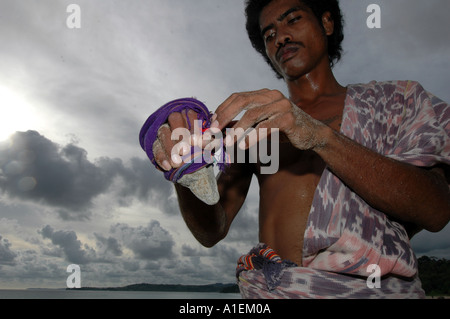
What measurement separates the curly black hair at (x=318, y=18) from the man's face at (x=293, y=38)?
27cm

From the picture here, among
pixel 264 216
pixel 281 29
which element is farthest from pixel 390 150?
pixel 281 29

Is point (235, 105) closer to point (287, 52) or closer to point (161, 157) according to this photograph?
point (161, 157)

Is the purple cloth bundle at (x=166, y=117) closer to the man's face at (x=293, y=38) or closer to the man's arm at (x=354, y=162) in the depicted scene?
the man's arm at (x=354, y=162)

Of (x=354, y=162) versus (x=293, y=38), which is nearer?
(x=354, y=162)

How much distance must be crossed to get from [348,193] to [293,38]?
4.81 ft

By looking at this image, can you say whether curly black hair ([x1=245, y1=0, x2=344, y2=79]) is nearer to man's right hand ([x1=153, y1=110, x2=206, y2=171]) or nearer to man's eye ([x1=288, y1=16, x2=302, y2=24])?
man's eye ([x1=288, y1=16, x2=302, y2=24])

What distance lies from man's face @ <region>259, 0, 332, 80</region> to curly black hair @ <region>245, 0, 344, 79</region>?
0.88 feet

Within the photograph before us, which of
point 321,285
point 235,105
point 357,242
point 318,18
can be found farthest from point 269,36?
point 321,285

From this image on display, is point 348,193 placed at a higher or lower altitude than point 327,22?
lower

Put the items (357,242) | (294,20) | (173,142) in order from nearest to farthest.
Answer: (173,142) < (357,242) < (294,20)

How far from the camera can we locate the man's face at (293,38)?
264cm

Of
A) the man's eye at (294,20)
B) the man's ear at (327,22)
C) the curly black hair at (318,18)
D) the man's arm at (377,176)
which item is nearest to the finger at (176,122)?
the man's arm at (377,176)

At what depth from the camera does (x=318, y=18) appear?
3.08 meters

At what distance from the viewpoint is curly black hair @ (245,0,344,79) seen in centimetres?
313
